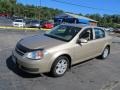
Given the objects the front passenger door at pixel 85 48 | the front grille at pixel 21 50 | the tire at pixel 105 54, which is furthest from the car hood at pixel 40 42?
the tire at pixel 105 54

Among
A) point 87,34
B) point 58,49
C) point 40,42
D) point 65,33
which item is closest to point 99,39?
point 87,34

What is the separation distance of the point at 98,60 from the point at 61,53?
10.3ft

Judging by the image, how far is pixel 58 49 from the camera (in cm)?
606

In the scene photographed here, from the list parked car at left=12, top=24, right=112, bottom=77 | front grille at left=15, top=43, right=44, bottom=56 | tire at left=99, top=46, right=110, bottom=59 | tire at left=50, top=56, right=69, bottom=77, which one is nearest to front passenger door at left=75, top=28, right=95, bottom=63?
parked car at left=12, top=24, right=112, bottom=77

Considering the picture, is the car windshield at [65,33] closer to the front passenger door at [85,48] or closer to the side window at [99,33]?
the front passenger door at [85,48]

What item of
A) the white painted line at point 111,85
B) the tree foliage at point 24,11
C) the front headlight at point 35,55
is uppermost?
the tree foliage at point 24,11

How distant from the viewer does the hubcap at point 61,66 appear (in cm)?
618

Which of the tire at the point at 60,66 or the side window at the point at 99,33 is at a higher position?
the side window at the point at 99,33

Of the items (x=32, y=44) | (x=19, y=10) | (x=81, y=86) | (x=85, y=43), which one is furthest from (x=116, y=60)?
(x=19, y=10)

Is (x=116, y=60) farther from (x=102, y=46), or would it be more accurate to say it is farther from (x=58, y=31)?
(x=58, y=31)

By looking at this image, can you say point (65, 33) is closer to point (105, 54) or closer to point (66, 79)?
point (66, 79)

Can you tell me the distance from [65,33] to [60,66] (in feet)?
4.81

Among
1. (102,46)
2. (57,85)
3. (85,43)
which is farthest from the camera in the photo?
(102,46)

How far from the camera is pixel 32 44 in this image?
6.11 meters
